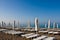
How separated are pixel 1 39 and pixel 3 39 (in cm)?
11

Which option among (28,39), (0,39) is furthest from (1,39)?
(28,39)

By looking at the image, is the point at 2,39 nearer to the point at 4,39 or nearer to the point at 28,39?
the point at 4,39

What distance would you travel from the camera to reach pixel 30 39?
27.6 feet

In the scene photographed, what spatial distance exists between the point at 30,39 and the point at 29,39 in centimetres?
13

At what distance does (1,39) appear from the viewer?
7.21 m

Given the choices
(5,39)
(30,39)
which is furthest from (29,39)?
(5,39)

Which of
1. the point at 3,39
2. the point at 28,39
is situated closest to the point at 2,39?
the point at 3,39

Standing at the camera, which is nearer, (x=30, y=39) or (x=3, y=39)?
(x=3, y=39)

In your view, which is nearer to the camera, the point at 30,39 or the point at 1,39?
the point at 1,39

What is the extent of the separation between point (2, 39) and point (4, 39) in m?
0.10

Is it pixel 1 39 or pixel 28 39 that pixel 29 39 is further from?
pixel 1 39

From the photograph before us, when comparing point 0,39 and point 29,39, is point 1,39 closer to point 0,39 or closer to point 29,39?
point 0,39

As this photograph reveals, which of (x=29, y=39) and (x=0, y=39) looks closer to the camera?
(x=0, y=39)

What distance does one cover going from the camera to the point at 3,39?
7.27 metres
